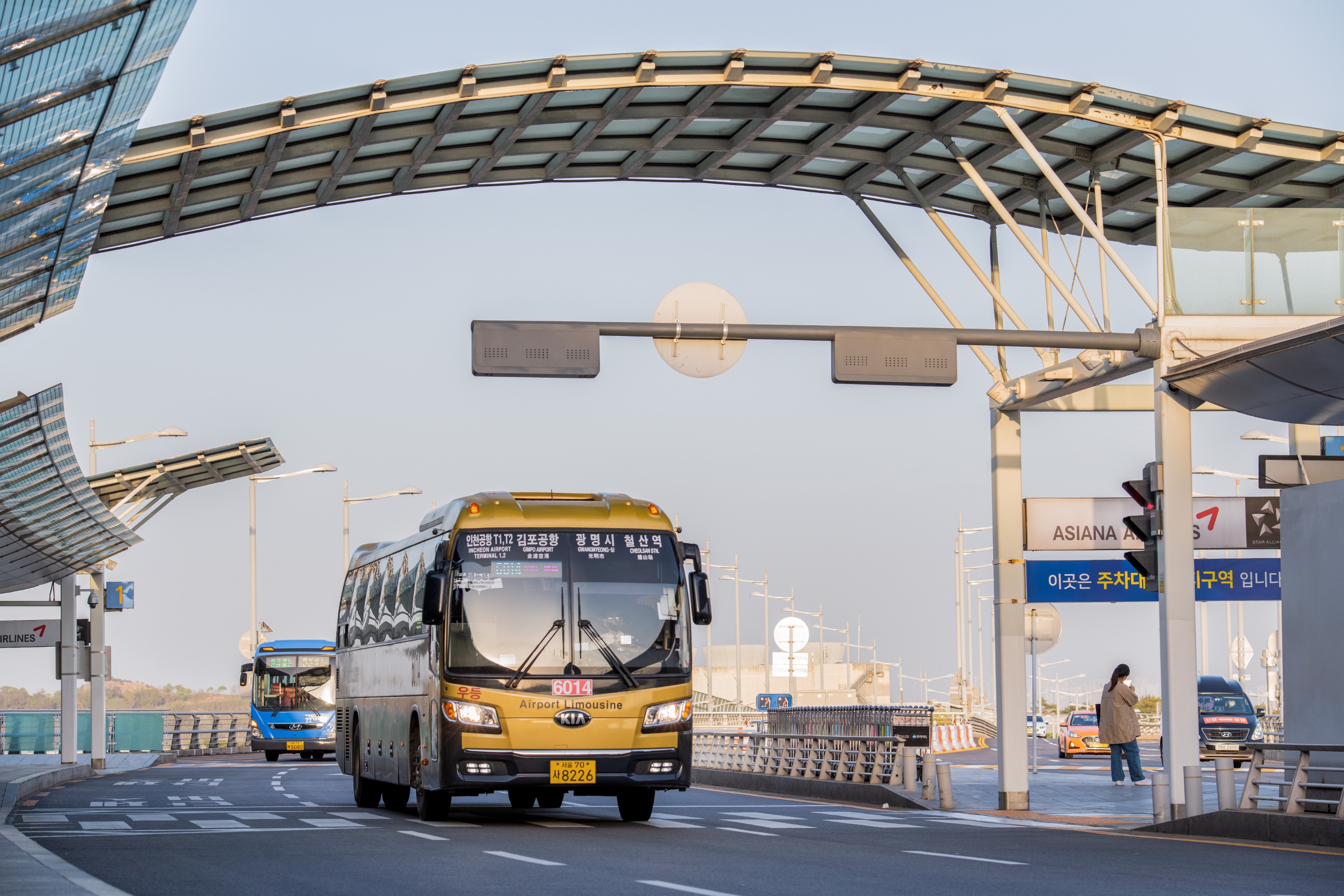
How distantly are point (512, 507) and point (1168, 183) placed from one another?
390 inches

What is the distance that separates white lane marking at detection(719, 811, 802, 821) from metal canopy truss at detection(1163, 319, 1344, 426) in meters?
6.64

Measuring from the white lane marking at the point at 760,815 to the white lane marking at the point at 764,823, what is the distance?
0.96 feet

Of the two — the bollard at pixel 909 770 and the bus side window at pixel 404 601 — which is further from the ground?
the bus side window at pixel 404 601

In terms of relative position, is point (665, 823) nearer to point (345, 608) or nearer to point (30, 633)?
point (345, 608)

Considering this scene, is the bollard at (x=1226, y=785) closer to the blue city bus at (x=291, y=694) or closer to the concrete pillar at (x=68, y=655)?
the concrete pillar at (x=68, y=655)

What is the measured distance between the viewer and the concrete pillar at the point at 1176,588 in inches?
757

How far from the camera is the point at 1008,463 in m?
23.2

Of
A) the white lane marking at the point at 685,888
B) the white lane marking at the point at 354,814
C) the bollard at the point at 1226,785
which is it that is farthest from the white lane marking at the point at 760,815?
the white lane marking at the point at 685,888

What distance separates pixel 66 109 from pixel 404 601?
9.61 m

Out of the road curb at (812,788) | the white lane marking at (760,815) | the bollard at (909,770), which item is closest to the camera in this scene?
the white lane marking at (760,815)

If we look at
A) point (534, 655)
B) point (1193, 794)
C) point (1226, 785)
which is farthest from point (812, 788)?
point (1226, 785)

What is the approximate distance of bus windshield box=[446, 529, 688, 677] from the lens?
18672 mm

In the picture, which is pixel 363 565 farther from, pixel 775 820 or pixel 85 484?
pixel 775 820

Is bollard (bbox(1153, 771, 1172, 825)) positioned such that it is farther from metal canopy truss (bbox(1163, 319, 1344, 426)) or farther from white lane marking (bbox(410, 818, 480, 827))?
white lane marking (bbox(410, 818, 480, 827))
